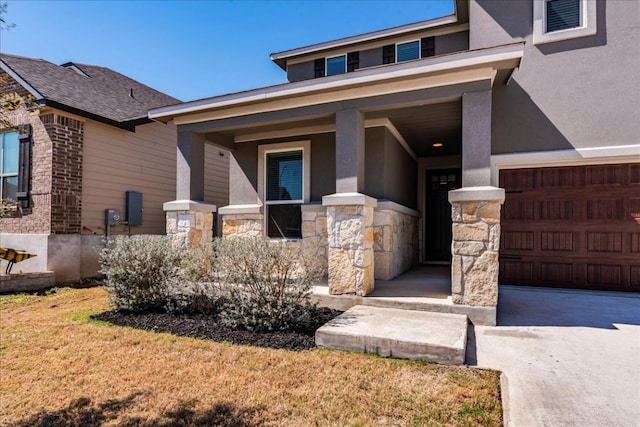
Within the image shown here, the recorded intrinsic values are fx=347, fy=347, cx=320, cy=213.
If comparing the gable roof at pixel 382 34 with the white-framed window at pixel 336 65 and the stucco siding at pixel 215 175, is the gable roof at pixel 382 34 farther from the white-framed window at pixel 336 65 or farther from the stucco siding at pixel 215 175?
the stucco siding at pixel 215 175

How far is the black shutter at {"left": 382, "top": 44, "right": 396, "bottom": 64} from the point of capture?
28.3ft

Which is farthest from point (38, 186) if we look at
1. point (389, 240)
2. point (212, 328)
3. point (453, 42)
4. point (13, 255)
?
point (453, 42)

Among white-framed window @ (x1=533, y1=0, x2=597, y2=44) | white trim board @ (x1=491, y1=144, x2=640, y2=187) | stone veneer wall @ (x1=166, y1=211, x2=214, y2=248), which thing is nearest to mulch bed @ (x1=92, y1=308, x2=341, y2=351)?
stone veneer wall @ (x1=166, y1=211, x2=214, y2=248)

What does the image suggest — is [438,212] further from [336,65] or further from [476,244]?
[476,244]

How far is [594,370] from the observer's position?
9.68 ft

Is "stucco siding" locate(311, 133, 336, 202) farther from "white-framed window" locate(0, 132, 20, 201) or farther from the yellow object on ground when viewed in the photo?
"white-framed window" locate(0, 132, 20, 201)

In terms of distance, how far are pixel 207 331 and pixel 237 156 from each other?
4.43 m

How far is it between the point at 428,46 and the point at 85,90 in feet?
28.8

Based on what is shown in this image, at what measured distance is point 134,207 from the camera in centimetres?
885

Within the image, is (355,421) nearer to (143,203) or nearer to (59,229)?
(59,229)

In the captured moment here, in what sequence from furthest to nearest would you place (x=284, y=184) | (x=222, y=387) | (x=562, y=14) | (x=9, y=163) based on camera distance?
(x=9, y=163), (x=284, y=184), (x=562, y=14), (x=222, y=387)

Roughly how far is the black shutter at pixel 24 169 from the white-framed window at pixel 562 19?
10273mm

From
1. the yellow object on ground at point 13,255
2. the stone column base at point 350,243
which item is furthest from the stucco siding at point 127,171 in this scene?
the stone column base at point 350,243

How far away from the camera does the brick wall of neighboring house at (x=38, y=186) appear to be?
7.37m
